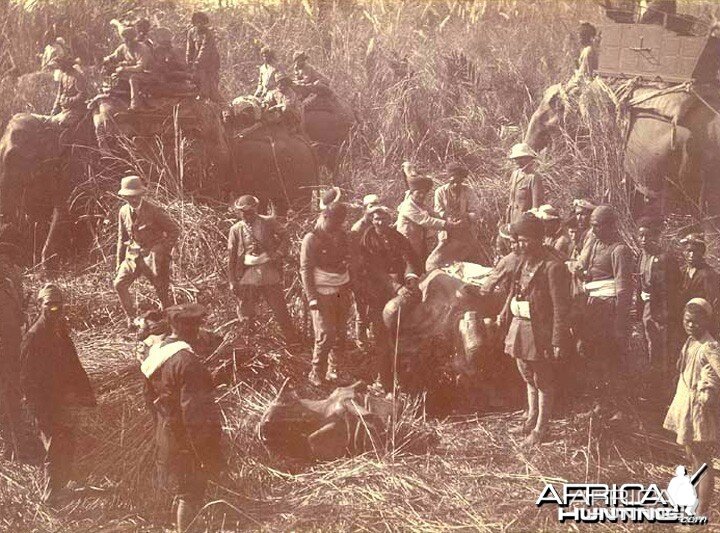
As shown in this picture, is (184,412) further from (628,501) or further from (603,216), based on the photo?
(603,216)

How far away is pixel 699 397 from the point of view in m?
7.06

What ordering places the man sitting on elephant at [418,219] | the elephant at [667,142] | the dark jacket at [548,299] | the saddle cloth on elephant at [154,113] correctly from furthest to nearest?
the elephant at [667,142]
the saddle cloth on elephant at [154,113]
the man sitting on elephant at [418,219]
the dark jacket at [548,299]

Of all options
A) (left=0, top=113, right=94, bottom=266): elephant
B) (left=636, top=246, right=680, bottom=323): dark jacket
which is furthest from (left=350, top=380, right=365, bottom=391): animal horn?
(left=0, top=113, right=94, bottom=266): elephant

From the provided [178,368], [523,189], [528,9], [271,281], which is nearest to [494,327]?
[523,189]

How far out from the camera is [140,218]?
7199 mm

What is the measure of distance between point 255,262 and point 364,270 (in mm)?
765

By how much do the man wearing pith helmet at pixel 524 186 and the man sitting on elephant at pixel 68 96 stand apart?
10.6 feet

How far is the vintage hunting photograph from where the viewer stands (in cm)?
697

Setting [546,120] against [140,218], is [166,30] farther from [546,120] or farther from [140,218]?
[546,120]

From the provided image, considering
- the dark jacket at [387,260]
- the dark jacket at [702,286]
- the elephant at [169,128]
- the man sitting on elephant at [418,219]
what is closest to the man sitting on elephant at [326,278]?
the dark jacket at [387,260]

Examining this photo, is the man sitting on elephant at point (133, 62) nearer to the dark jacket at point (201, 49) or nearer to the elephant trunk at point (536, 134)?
the dark jacket at point (201, 49)

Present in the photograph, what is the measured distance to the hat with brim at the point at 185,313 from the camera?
6527 mm

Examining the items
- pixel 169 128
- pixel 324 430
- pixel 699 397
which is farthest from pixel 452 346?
pixel 169 128

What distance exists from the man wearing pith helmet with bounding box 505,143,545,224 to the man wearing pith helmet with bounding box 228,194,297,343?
67.4 inches
